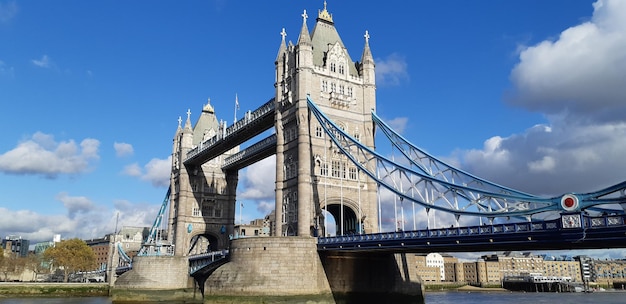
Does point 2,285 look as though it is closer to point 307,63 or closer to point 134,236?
point 307,63

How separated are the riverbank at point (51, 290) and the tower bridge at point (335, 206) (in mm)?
13326

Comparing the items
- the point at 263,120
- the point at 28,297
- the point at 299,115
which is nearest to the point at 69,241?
the point at 28,297

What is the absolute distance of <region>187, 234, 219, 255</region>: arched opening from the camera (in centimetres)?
7238

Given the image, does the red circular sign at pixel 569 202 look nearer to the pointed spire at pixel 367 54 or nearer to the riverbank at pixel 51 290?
the pointed spire at pixel 367 54

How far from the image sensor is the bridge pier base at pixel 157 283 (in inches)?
2237

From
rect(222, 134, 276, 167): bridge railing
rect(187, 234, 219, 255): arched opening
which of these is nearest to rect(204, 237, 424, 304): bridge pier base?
rect(222, 134, 276, 167): bridge railing

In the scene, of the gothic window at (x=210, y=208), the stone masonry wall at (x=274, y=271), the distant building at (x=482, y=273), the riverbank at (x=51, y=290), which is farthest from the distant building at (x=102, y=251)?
the stone masonry wall at (x=274, y=271)

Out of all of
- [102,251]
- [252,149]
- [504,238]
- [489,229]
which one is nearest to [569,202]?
[504,238]

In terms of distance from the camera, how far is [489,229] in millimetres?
28953

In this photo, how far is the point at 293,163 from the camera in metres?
Result: 45.9

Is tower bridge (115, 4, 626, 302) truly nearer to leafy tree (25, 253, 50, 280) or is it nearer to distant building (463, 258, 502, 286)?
leafy tree (25, 253, 50, 280)

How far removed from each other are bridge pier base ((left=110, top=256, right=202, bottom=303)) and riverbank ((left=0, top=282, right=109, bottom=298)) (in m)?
12.6

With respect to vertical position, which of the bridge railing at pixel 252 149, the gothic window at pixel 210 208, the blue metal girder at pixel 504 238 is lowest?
the blue metal girder at pixel 504 238

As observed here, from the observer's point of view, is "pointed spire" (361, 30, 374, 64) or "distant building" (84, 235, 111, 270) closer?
"pointed spire" (361, 30, 374, 64)
